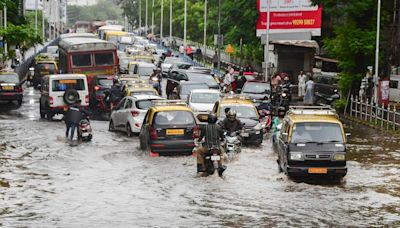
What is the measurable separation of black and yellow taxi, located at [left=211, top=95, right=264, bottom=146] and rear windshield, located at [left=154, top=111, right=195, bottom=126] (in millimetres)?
3289

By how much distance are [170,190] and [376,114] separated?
64.9 feet

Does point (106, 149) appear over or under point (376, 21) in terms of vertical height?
under

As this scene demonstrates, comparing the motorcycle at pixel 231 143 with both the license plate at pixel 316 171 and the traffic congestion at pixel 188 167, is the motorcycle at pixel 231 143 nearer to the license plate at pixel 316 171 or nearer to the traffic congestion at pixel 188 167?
the traffic congestion at pixel 188 167

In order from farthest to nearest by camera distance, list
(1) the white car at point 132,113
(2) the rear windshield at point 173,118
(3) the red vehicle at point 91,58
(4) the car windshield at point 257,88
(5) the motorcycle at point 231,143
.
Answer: (3) the red vehicle at point 91,58 < (4) the car windshield at point 257,88 < (1) the white car at point 132,113 < (2) the rear windshield at point 173,118 < (5) the motorcycle at point 231,143

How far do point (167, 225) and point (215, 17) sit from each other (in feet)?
309

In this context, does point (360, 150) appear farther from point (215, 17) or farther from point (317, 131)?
point (215, 17)

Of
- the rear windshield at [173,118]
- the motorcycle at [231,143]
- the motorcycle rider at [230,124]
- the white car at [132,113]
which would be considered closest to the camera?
the motorcycle rider at [230,124]

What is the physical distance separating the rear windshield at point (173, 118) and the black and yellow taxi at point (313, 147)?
4358 mm

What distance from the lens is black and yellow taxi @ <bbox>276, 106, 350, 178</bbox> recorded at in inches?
906

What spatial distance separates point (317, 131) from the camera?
23734mm

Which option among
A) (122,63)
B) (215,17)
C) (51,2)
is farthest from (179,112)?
(51,2)

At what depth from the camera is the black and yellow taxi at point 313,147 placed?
2302 cm

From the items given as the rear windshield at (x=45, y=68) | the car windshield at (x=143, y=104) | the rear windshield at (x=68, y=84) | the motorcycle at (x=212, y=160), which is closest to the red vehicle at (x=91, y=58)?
the rear windshield at (x=68, y=84)

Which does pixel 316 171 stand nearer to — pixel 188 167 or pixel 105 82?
pixel 188 167
